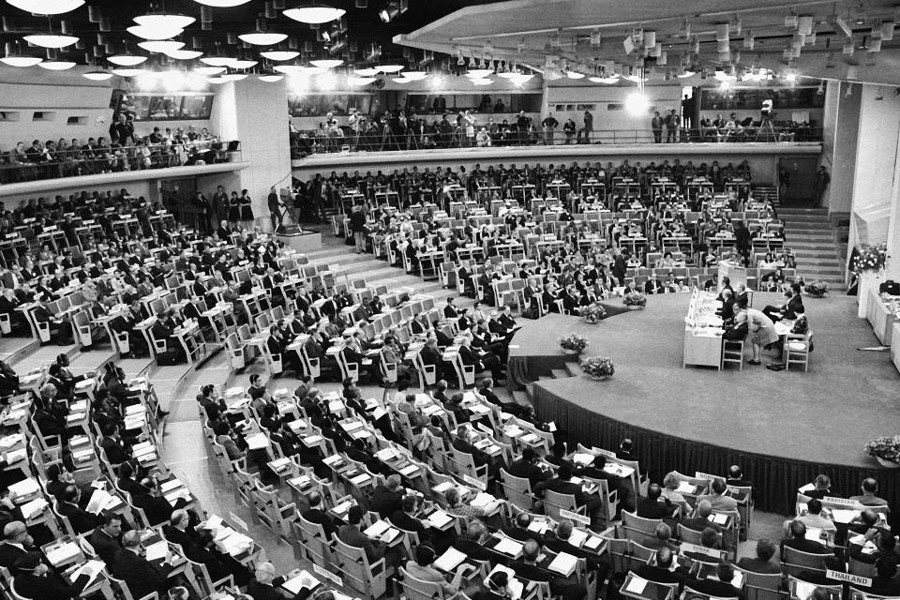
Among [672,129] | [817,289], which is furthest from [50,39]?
[672,129]

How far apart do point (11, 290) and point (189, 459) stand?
849cm

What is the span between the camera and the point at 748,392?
48.0 feet

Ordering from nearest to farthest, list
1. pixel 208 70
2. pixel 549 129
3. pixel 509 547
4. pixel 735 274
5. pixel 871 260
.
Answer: pixel 509 547 < pixel 871 260 < pixel 735 274 < pixel 208 70 < pixel 549 129

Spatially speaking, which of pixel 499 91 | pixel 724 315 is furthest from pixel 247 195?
pixel 724 315

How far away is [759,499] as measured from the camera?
40.0ft

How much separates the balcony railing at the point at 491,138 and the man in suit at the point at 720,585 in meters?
26.8

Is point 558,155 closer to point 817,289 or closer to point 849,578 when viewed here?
point 817,289

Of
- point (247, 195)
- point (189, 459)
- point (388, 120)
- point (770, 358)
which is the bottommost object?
point (189, 459)

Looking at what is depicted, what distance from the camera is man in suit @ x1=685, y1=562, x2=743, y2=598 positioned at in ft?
26.9

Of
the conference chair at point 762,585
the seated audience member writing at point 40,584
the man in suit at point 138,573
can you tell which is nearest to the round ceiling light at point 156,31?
the man in suit at point 138,573

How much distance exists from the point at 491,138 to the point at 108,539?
94.2ft

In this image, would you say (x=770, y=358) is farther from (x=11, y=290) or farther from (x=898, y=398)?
(x=11, y=290)

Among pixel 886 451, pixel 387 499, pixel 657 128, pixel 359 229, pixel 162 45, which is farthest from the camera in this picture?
pixel 657 128

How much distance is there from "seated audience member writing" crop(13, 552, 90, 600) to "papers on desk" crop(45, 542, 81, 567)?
0.63m
